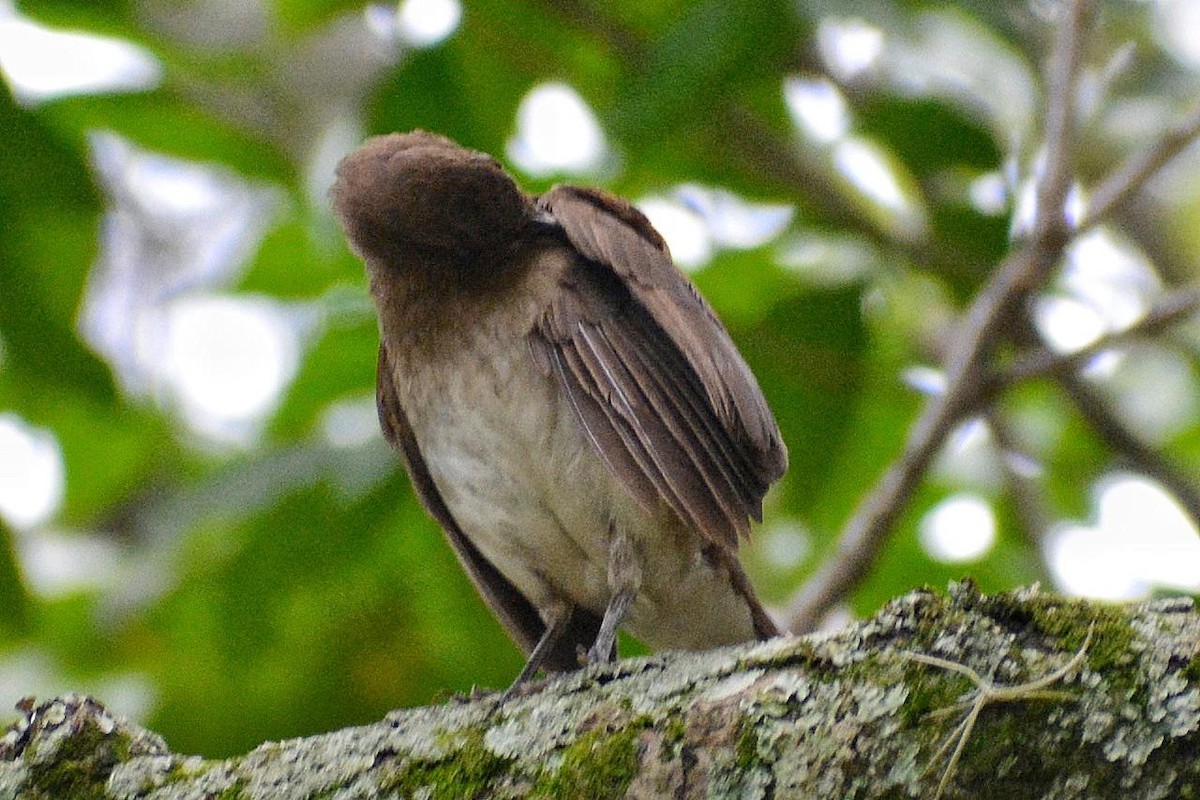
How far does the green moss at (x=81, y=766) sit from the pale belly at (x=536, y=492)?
→ 1.27m

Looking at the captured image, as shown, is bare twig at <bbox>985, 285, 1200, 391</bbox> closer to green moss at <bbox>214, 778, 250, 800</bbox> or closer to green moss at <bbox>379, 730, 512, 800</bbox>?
green moss at <bbox>379, 730, 512, 800</bbox>

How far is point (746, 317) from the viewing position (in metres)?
5.55

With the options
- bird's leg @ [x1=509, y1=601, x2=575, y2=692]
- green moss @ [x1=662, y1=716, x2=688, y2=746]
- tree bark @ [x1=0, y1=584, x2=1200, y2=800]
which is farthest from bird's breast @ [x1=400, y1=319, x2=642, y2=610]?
green moss @ [x1=662, y1=716, x2=688, y2=746]

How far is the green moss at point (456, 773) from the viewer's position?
2.80 meters

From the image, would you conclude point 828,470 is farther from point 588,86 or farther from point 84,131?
point 84,131

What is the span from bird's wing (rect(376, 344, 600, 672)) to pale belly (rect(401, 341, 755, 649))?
149 mm

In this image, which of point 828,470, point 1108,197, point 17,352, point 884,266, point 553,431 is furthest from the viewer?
point 884,266

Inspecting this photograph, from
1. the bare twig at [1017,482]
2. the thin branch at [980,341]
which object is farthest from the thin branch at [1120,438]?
the thin branch at [980,341]

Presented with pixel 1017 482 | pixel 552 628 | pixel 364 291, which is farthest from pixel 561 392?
pixel 1017 482

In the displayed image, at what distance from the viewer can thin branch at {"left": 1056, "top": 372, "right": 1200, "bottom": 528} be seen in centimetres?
531

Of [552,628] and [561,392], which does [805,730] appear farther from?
[552,628]

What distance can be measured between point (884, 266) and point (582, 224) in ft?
7.13

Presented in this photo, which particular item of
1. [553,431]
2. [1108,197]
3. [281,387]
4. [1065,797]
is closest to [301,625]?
[281,387]

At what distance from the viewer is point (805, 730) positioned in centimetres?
261
